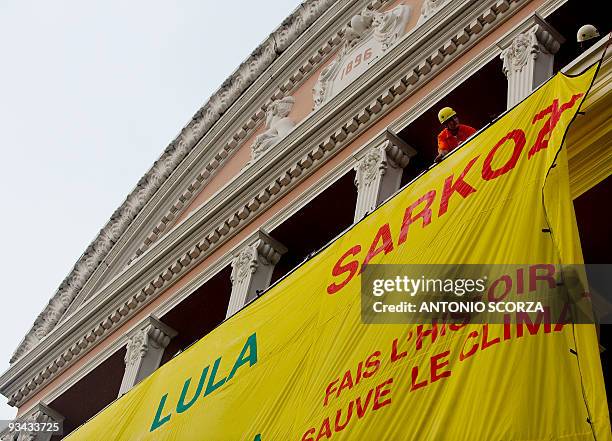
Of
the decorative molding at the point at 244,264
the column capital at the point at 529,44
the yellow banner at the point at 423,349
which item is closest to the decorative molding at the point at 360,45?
the decorative molding at the point at 244,264

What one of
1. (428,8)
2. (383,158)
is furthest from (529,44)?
(428,8)

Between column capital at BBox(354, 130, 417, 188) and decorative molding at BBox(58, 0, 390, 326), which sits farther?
decorative molding at BBox(58, 0, 390, 326)

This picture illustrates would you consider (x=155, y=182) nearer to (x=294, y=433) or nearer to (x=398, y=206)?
(x=398, y=206)

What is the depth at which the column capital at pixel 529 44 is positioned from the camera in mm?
15703

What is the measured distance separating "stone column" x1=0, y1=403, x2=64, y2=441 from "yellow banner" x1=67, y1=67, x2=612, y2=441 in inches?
237

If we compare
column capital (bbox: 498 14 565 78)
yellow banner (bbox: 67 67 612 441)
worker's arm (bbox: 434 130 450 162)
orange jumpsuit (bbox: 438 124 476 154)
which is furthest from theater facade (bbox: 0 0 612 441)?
worker's arm (bbox: 434 130 450 162)

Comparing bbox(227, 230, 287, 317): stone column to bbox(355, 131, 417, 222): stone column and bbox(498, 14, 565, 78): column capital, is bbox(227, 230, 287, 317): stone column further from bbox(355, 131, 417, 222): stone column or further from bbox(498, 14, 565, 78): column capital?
bbox(498, 14, 565, 78): column capital

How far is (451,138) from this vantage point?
49.1 ft

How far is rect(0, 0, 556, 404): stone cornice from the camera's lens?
17625mm

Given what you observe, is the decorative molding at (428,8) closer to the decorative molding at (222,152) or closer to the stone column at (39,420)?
the decorative molding at (222,152)

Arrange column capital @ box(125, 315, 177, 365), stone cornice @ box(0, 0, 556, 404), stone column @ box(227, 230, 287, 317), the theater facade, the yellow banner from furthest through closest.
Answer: column capital @ box(125, 315, 177, 365) < stone column @ box(227, 230, 287, 317) < stone cornice @ box(0, 0, 556, 404) < the theater facade < the yellow banner

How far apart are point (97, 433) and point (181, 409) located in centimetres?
204

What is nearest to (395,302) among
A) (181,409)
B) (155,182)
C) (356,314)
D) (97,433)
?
(356,314)

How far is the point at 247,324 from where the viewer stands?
1544cm
